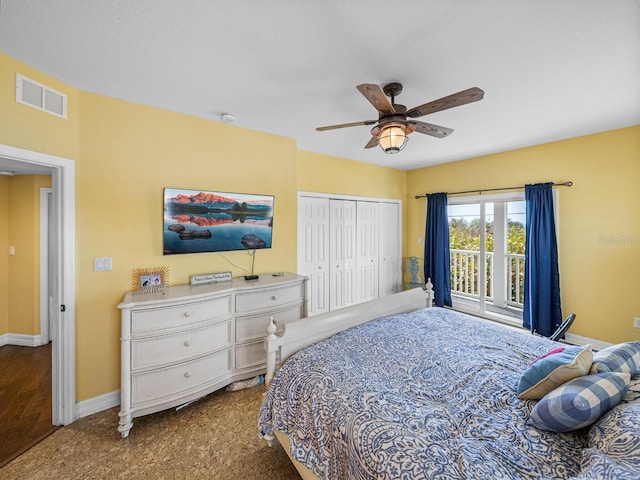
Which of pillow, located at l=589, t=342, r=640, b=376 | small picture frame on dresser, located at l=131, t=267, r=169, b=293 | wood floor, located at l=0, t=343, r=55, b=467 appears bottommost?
wood floor, located at l=0, t=343, r=55, b=467

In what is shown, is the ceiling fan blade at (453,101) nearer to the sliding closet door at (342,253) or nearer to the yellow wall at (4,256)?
the sliding closet door at (342,253)

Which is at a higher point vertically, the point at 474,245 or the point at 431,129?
the point at 431,129

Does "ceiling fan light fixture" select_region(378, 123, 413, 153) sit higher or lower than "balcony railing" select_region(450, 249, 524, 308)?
higher

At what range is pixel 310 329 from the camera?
1.93 meters

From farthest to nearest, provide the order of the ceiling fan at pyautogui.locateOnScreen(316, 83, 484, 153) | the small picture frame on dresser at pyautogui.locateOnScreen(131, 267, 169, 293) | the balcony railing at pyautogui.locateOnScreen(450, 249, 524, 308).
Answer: the balcony railing at pyautogui.locateOnScreen(450, 249, 524, 308) → the small picture frame on dresser at pyautogui.locateOnScreen(131, 267, 169, 293) → the ceiling fan at pyautogui.locateOnScreen(316, 83, 484, 153)

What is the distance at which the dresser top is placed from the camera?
6.73ft

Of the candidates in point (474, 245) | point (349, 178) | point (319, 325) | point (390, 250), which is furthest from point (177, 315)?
point (474, 245)

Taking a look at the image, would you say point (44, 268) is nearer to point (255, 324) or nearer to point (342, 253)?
point (255, 324)

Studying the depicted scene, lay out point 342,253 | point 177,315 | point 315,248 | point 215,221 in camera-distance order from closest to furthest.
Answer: point 177,315 → point 215,221 → point 315,248 → point 342,253

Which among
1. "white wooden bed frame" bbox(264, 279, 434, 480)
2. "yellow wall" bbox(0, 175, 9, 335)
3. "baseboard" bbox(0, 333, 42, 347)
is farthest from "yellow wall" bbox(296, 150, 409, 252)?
"baseboard" bbox(0, 333, 42, 347)

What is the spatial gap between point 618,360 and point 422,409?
0.96 m

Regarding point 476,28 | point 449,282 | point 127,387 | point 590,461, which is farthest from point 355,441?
point 449,282

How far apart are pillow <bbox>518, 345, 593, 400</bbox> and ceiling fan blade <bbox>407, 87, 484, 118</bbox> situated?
→ 144cm

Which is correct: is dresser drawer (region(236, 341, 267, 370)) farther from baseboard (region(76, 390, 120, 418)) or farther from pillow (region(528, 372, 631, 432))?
A: pillow (region(528, 372, 631, 432))
